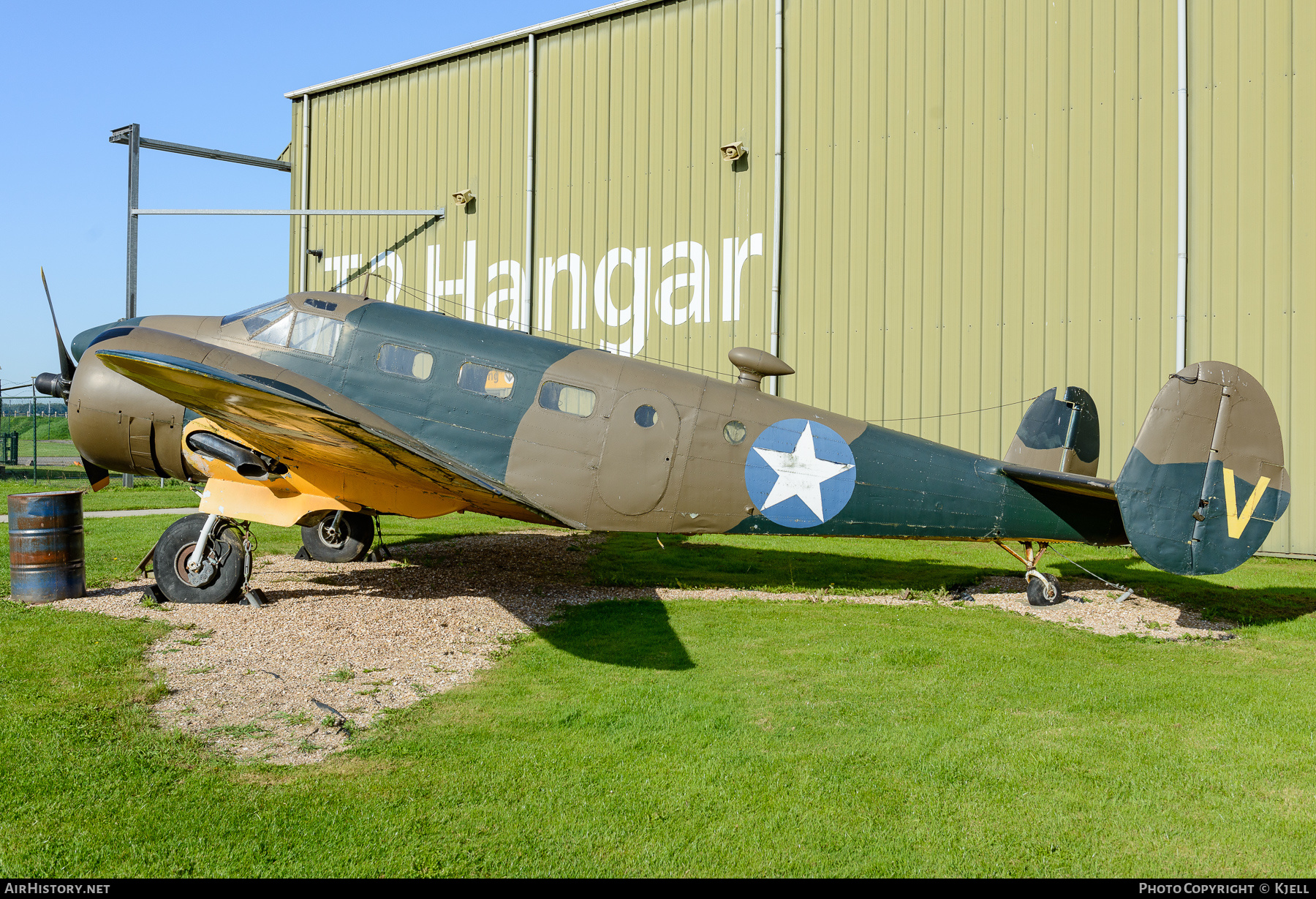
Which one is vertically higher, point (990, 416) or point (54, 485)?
point (990, 416)

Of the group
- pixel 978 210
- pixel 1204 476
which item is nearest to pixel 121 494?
pixel 978 210

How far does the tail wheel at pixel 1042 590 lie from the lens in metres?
9.84

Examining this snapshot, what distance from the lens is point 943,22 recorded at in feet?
51.9

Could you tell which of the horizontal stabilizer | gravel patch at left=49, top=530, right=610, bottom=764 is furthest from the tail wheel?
gravel patch at left=49, top=530, right=610, bottom=764

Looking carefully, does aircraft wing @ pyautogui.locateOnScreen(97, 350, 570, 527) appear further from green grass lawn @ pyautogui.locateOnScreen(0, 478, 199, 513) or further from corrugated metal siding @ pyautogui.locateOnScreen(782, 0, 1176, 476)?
green grass lawn @ pyautogui.locateOnScreen(0, 478, 199, 513)

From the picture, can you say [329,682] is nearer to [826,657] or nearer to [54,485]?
[826,657]

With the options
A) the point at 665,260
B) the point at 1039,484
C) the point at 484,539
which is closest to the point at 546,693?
the point at 1039,484

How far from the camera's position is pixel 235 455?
8875 millimetres

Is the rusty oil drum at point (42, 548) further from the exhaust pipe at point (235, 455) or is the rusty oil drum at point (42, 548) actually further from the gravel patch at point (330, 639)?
the exhaust pipe at point (235, 455)

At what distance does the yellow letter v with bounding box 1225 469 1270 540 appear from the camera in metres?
8.12

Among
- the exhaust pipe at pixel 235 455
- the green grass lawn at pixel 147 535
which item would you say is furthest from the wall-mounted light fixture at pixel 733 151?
the exhaust pipe at pixel 235 455

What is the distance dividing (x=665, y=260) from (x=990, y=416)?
7.46 m

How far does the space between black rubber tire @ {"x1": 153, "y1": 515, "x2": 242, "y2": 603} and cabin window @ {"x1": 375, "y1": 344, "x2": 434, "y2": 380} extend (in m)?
2.38

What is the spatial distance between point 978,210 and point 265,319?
12377mm
